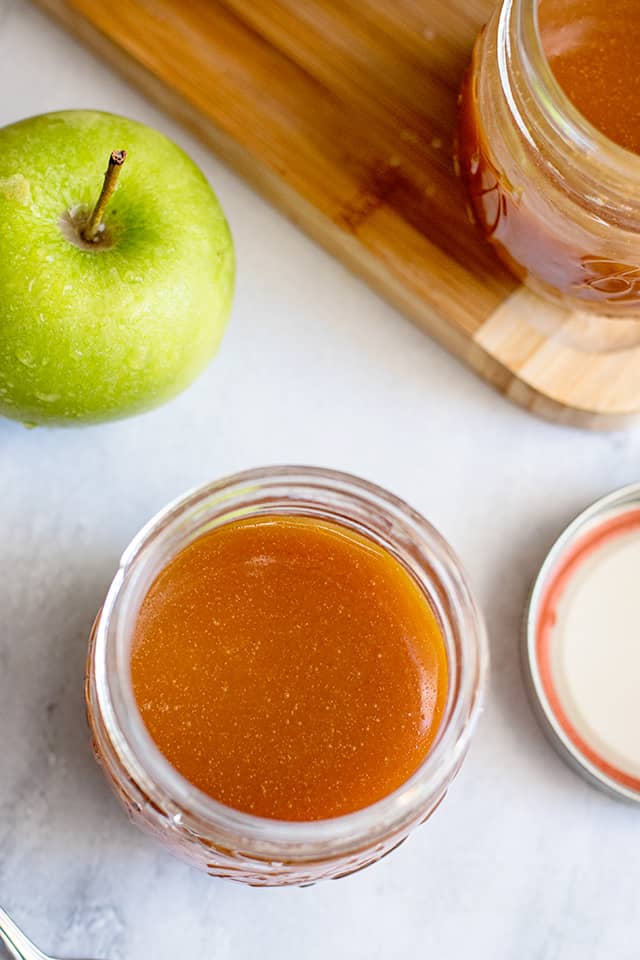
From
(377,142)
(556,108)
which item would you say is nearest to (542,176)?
(556,108)

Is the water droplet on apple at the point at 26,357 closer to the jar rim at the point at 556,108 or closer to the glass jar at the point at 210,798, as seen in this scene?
the glass jar at the point at 210,798

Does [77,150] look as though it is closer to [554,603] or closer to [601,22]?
[601,22]

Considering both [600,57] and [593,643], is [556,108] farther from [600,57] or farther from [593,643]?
[593,643]

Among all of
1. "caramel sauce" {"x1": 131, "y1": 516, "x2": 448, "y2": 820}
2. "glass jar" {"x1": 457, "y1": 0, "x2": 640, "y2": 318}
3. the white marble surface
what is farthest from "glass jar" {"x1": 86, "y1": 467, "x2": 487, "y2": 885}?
"glass jar" {"x1": 457, "y1": 0, "x2": 640, "y2": 318}

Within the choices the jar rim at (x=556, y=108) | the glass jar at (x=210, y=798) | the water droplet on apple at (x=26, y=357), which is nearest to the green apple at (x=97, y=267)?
the water droplet on apple at (x=26, y=357)

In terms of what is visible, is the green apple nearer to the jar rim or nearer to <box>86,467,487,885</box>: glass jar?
<box>86,467,487,885</box>: glass jar

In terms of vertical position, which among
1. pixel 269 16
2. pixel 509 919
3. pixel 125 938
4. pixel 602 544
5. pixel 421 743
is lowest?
pixel 125 938

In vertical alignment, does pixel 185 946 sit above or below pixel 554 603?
below

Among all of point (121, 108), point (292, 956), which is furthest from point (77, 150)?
point (292, 956)
